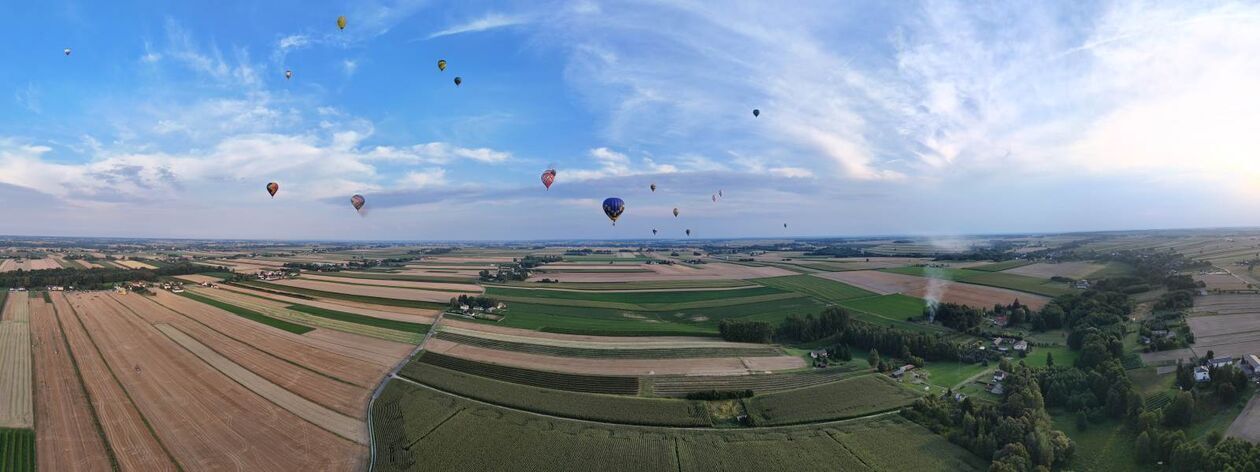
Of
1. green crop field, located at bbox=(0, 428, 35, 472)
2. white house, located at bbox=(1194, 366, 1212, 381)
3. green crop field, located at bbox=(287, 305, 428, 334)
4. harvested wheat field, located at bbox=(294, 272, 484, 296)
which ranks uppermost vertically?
harvested wheat field, located at bbox=(294, 272, 484, 296)

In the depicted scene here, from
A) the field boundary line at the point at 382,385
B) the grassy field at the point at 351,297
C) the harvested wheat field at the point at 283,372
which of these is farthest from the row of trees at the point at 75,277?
the field boundary line at the point at 382,385

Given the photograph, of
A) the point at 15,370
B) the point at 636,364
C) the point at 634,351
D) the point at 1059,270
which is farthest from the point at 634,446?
the point at 1059,270

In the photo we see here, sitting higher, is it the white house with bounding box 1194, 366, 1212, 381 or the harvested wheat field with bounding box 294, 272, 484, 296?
the harvested wheat field with bounding box 294, 272, 484, 296

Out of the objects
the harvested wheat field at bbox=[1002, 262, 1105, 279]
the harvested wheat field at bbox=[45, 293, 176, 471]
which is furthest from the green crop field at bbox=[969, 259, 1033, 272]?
the harvested wheat field at bbox=[45, 293, 176, 471]

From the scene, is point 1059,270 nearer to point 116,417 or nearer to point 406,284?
point 406,284

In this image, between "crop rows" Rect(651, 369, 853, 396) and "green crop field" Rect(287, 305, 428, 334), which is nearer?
"crop rows" Rect(651, 369, 853, 396)

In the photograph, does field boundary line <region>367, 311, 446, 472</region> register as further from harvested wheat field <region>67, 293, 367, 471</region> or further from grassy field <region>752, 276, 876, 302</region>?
grassy field <region>752, 276, 876, 302</region>

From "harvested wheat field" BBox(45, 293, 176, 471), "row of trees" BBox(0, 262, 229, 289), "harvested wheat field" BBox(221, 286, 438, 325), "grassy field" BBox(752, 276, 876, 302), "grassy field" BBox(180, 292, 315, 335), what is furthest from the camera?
"row of trees" BBox(0, 262, 229, 289)

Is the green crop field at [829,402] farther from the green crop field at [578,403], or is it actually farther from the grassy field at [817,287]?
the grassy field at [817,287]
